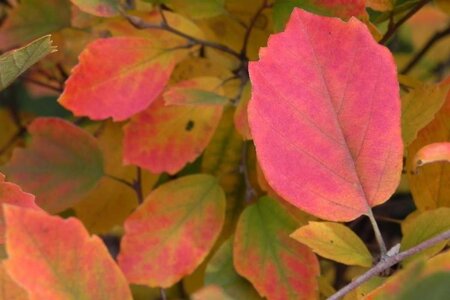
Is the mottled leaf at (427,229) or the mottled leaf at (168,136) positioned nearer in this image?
the mottled leaf at (427,229)

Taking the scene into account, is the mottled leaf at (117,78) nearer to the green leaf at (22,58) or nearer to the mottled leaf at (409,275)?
the green leaf at (22,58)

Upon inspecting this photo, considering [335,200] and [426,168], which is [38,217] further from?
[426,168]

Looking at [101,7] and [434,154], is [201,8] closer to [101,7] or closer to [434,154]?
[101,7]

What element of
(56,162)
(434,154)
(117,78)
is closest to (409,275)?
(434,154)

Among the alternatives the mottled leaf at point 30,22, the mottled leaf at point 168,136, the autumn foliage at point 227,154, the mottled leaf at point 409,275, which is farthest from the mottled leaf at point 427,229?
the mottled leaf at point 30,22

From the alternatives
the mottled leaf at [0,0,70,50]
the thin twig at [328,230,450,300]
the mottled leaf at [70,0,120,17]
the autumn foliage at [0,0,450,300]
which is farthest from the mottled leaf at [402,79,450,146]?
the mottled leaf at [0,0,70,50]

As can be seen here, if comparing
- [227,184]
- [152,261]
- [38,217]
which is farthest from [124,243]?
[38,217]
